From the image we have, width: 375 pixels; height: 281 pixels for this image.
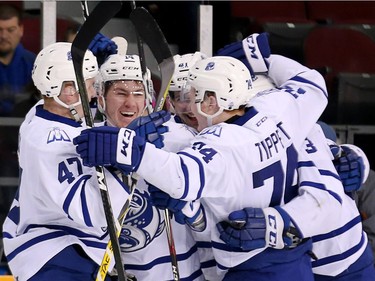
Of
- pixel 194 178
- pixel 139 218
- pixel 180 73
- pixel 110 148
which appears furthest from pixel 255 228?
pixel 180 73

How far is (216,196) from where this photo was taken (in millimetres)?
4215

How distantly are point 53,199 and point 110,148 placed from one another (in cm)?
34

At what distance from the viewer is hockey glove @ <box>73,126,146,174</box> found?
3.96 m

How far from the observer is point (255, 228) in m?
4.27

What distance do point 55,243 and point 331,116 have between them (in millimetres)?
2851

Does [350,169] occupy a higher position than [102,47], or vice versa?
[102,47]

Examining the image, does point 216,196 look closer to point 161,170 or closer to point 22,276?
point 161,170

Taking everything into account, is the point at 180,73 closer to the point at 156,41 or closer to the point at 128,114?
the point at 128,114

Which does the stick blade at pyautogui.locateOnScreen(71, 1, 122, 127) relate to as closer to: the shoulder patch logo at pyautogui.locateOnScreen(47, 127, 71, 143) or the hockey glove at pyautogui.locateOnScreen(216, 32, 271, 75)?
the shoulder patch logo at pyautogui.locateOnScreen(47, 127, 71, 143)

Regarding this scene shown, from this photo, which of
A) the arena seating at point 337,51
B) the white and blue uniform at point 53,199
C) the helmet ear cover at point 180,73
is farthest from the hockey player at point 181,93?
the arena seating at point 337,51

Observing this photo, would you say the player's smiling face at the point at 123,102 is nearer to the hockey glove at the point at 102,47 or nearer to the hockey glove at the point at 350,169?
the hockey glove at the point at 102,47

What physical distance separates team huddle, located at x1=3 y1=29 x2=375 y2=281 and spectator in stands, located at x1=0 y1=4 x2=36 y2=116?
5.98 ft

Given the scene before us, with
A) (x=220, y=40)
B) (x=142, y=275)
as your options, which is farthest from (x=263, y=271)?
(x=220, y=40)

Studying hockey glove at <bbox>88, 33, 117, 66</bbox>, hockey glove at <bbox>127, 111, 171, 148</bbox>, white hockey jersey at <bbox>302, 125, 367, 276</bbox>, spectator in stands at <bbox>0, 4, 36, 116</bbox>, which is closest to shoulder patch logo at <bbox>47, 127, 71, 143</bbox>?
hockey glove at <bbox>127, 111, 171, 148</bbox>
